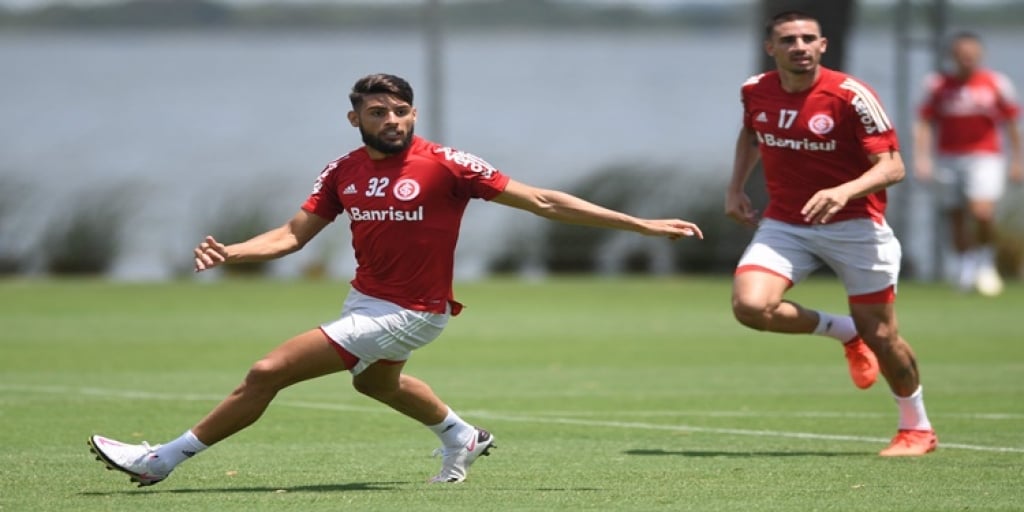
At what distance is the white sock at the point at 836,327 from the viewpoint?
40.7 feet

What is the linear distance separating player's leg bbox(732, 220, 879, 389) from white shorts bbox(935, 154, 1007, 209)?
11.9m

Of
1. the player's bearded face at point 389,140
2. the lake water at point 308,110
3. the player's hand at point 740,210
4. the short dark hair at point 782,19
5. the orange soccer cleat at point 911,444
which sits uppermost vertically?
the short dark hair at point 782,19

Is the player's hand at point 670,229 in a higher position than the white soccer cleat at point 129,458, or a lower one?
higher

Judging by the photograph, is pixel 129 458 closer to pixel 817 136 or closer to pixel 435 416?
pixel 435 416

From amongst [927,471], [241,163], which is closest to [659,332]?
[927,471]

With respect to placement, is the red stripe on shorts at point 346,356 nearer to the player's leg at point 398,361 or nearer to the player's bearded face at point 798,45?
the player's leg at point 398,361

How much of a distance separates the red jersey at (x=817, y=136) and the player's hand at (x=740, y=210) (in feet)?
0.81

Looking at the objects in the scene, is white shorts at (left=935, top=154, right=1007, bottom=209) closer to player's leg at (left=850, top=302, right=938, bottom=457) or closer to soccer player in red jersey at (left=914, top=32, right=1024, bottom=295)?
soccer player in red jersey at (left=914, top=32, right=1024, bottom=295)

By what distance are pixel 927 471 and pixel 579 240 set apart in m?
21.3

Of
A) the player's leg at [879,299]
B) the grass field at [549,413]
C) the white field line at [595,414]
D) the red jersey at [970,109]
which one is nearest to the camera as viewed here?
the grass field at [549,413]

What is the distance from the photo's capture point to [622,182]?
32.9 metres

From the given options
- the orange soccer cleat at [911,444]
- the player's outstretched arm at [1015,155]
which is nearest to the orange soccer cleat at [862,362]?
the orange soccer cleat at [911,444]

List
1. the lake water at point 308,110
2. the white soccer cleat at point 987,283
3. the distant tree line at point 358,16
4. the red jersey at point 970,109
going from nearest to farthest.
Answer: the red jersey at point 970,109 < the white soccer cleat at point 987,283 < the lake water at point 308,110 < the distant tree line at point 358,16

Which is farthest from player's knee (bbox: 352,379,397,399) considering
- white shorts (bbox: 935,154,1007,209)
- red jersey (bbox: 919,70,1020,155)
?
white shorts (bbox: 935,154,1007,209)
